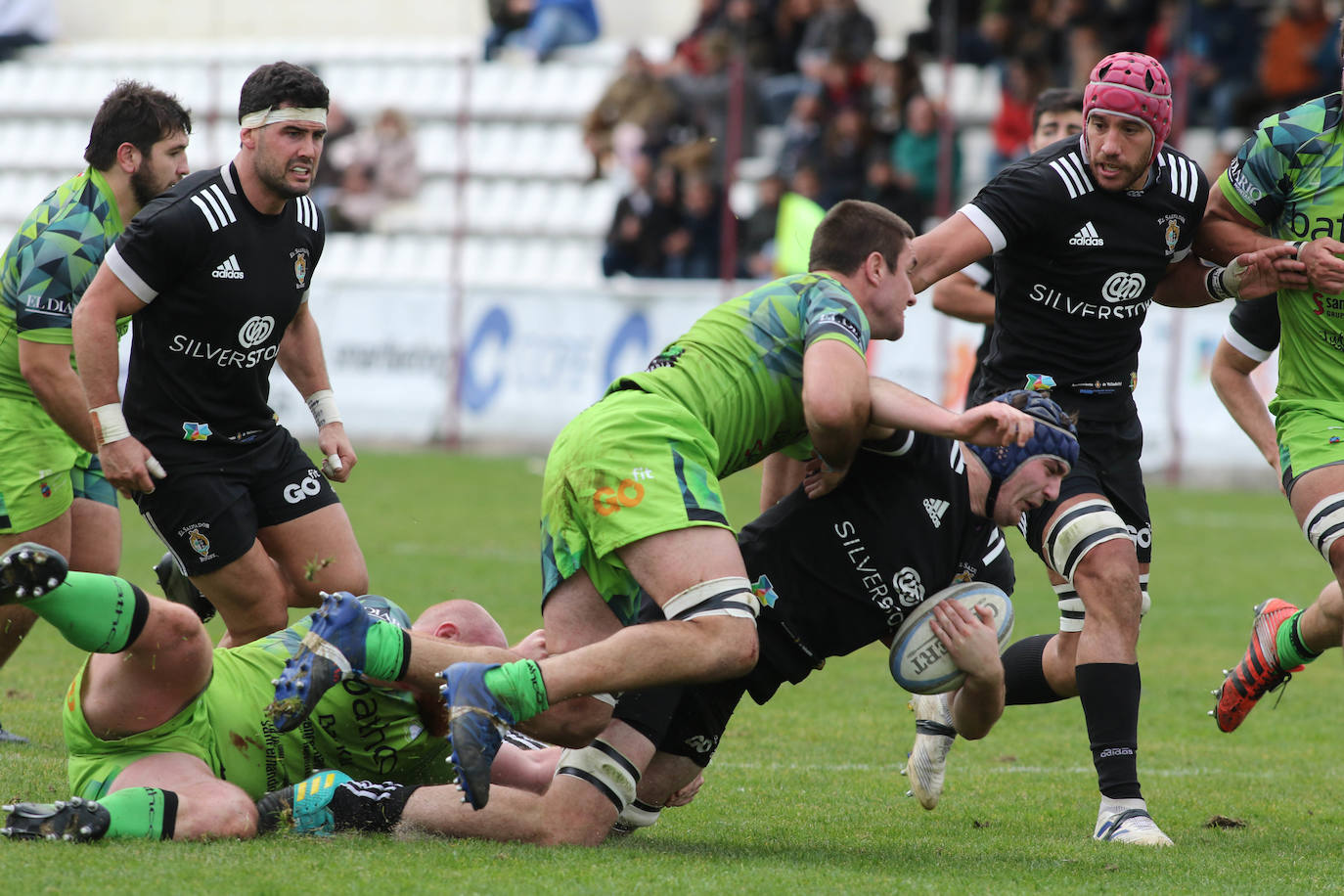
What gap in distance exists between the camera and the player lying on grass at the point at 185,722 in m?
4.55

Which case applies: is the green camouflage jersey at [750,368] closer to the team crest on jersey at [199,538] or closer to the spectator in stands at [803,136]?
the team crest on jersey at [199,538]

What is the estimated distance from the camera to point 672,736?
5211 mm

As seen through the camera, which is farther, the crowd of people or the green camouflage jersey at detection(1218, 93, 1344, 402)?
the green camouflage jersey at detection(1218, 93, 1344, 402)

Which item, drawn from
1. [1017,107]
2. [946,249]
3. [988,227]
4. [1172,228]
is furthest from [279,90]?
[1017,107]

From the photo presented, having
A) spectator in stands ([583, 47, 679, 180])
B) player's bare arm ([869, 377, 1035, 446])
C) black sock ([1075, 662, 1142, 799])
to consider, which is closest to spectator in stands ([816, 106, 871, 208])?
spectator in stands ([583, 47, 679, 180])

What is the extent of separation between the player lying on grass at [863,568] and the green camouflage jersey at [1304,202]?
1.24 meters

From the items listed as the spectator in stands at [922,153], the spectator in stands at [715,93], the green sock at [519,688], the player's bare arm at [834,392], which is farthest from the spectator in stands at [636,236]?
the green sock at [519,688]

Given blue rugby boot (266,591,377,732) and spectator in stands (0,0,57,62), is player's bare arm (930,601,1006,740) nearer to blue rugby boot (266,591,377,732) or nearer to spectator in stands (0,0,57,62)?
blue rugby boot (266,591,377,732)

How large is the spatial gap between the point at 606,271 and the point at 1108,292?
13726mm

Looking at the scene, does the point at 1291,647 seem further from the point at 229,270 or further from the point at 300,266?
the point at 229,270

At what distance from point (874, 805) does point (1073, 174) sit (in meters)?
2.40

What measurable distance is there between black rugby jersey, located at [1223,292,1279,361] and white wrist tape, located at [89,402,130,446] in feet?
13.5

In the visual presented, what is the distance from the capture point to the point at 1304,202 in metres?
5.91

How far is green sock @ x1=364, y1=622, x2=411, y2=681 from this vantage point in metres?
4.79
